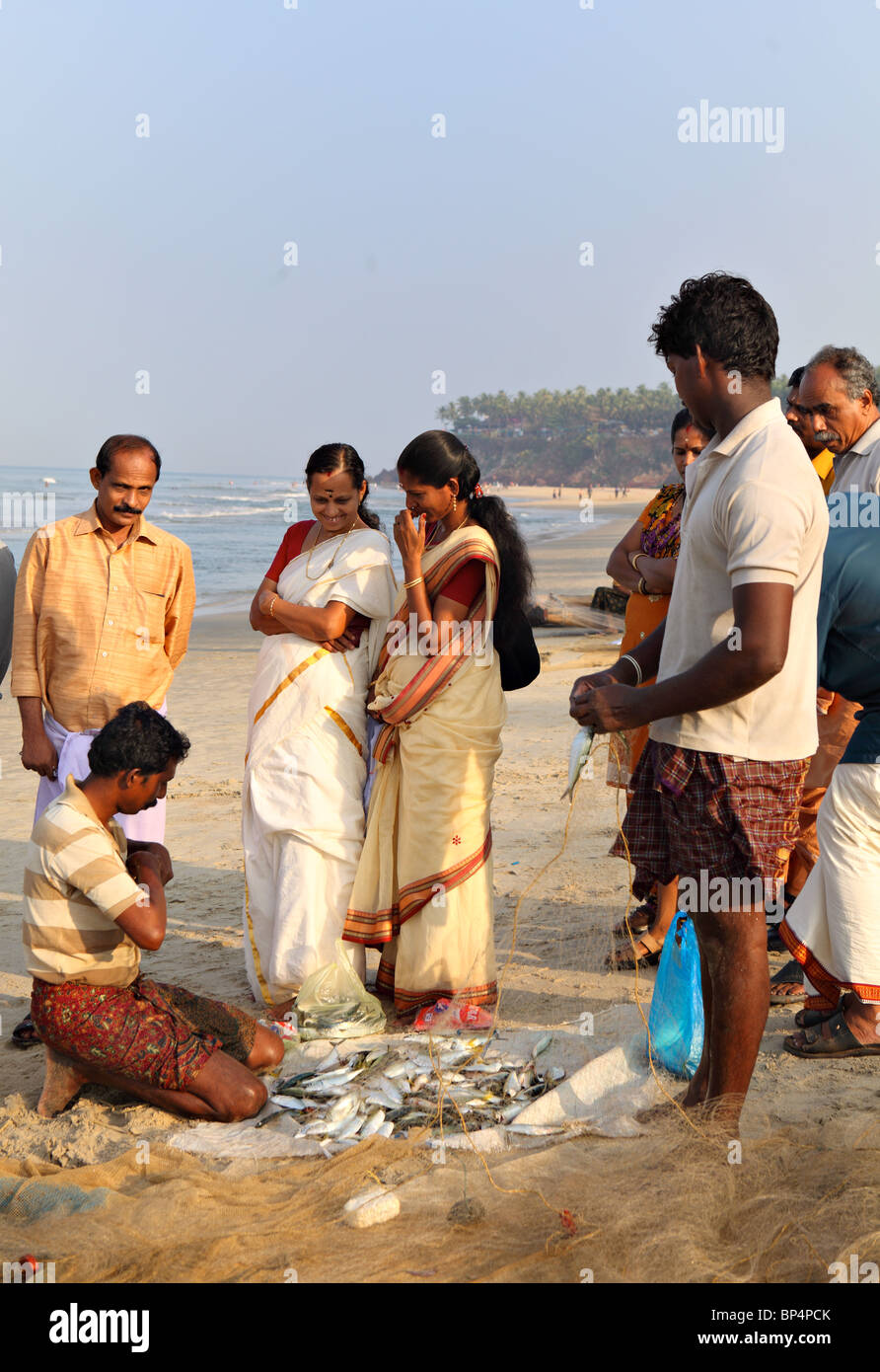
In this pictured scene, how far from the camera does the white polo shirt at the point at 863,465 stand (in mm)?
3873

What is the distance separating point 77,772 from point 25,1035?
1004 millimetres

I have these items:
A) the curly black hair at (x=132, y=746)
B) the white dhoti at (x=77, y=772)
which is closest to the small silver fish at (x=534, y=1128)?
the curly black hair at (x=132, y=746)

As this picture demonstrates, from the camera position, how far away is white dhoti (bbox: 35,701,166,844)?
171 inches

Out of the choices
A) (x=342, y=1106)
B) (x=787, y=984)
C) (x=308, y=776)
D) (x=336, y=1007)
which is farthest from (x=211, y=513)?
(x=342, y=1106)

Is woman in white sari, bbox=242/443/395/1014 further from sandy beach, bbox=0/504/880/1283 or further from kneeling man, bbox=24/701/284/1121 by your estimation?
kneeling man, bbox=24/701/284/1121

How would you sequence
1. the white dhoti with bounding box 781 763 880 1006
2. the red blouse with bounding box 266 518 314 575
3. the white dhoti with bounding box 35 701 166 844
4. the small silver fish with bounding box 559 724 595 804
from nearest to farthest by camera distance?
the small silver fish with bounding box 559 724 595 804, the white dhoti with bounding box 781 763 880 1006, the white dhoti with bounding box 35 701 166 844, the red blouse with bounding box 266 518 314 575

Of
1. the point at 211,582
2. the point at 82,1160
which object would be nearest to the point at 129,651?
the point at 82,1160

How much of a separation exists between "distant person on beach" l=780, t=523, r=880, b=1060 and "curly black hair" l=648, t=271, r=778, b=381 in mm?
977

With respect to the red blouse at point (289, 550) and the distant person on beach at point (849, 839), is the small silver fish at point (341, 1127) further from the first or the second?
the red blouse at point (289, 550)

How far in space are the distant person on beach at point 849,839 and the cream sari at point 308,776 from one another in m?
1.75

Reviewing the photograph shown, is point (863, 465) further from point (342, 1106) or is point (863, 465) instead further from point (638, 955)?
point (342, 1106)

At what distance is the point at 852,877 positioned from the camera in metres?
3.78

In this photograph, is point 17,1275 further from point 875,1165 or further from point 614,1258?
point 875,1165

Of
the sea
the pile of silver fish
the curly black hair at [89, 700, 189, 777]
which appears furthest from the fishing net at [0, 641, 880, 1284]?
the sea
